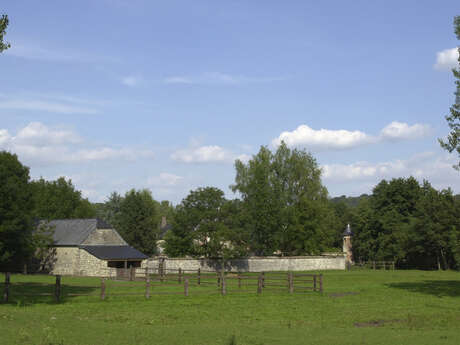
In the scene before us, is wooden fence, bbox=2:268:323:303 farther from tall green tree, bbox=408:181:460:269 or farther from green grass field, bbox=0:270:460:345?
tall green tree, bbox=408:181:460:269

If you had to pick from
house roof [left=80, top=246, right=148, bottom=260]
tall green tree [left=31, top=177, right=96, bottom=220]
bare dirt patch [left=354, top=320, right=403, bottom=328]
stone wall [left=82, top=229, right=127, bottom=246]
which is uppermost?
tall green tree [left=31, top=177, right=96, bottom=220]

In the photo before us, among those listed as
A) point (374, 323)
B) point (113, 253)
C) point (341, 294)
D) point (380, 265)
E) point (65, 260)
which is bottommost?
point (380, 265)

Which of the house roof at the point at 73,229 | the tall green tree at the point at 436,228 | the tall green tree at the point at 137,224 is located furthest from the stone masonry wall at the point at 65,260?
the tall green tree at the point at 436,228

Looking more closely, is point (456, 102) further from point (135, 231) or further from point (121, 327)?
point (135, 231)

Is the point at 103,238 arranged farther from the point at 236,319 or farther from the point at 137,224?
the point at 236,319

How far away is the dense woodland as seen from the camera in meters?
55.6

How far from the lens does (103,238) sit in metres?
59.6

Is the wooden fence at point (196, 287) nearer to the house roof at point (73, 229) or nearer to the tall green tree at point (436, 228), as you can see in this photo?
the house roof at point (73, 229)

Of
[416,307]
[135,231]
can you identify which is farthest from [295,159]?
[416,307]

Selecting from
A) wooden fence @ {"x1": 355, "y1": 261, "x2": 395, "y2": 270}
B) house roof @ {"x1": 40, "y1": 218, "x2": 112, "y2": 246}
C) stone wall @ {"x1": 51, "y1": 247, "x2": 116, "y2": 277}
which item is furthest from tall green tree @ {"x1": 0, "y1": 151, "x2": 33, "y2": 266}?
wooden fence @ {"x1": 355, "y1": 261, "x2": 395, "y2": 270}

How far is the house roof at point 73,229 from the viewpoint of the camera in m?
58.2

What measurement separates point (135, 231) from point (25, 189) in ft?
70.5

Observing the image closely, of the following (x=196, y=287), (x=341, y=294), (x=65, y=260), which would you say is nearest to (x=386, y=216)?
(x=65, y=260)

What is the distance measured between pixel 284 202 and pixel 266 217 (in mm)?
4491
